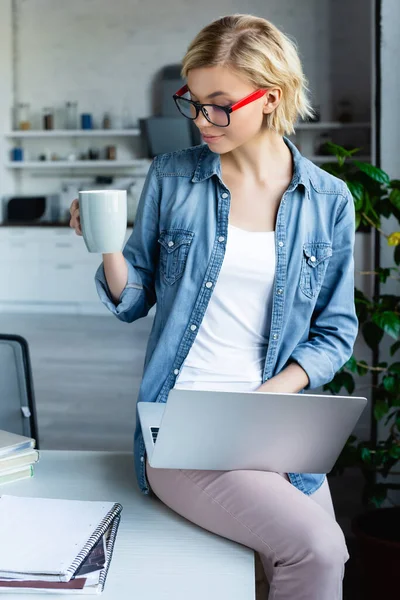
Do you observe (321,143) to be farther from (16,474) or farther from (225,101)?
(16,474)

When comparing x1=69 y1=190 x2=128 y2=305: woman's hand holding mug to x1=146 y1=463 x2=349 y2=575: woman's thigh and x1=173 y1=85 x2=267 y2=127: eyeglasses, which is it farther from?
x1=146 y1=463 x2=349 y2=575: woman's thigh

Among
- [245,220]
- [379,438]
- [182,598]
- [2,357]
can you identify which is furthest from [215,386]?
[379,438]

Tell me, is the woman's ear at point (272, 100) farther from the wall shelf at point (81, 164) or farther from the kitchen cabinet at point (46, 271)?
the wall shelf at point (81, 164)

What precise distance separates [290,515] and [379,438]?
1489 millimetres

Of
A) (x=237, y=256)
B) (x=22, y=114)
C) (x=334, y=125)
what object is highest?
(x=22, y=114)

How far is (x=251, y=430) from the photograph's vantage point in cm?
120

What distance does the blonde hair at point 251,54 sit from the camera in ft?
4.43

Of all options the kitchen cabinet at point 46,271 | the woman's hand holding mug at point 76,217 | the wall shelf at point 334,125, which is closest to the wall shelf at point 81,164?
the kitchen cabinet at point 46,271

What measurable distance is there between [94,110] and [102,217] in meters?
6.84

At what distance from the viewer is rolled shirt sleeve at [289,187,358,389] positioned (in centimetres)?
148

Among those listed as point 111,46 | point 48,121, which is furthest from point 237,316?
point 111,46

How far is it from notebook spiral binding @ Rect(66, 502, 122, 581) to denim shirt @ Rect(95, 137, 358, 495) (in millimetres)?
199

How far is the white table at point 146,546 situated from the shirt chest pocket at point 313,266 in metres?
0.49

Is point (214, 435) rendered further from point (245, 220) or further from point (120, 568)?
point (245, 220)
